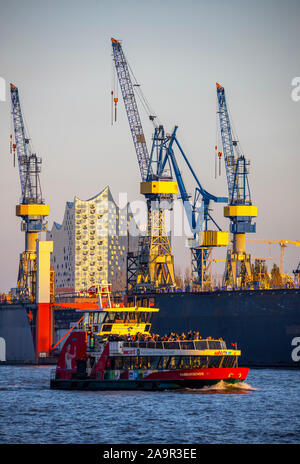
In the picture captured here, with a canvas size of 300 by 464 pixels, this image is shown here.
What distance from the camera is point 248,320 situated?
161 meters

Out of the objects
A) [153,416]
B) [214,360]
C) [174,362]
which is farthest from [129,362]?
[153,416]

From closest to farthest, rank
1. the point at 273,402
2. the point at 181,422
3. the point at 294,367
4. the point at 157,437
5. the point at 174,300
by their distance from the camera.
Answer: the point at 157,437
the point at 181,422
the point at 273,402
the point at 294,367
the point at 174,300

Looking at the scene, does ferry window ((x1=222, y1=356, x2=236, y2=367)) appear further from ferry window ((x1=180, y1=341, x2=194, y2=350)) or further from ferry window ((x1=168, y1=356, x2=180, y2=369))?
ferry window ((x1=168, y1=356, x2=180, y2=369))

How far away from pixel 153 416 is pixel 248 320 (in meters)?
79.9

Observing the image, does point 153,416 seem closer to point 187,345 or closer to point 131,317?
point 187,345

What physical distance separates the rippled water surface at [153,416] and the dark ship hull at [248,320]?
44.9 metres

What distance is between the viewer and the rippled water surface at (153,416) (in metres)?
73.1

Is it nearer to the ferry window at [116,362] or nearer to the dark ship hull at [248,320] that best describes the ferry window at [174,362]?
the ferry window at [116,362]

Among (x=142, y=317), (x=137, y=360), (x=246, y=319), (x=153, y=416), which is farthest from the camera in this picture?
(x=246, y=319)

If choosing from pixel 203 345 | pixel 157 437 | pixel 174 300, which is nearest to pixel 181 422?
pixel 157 437
